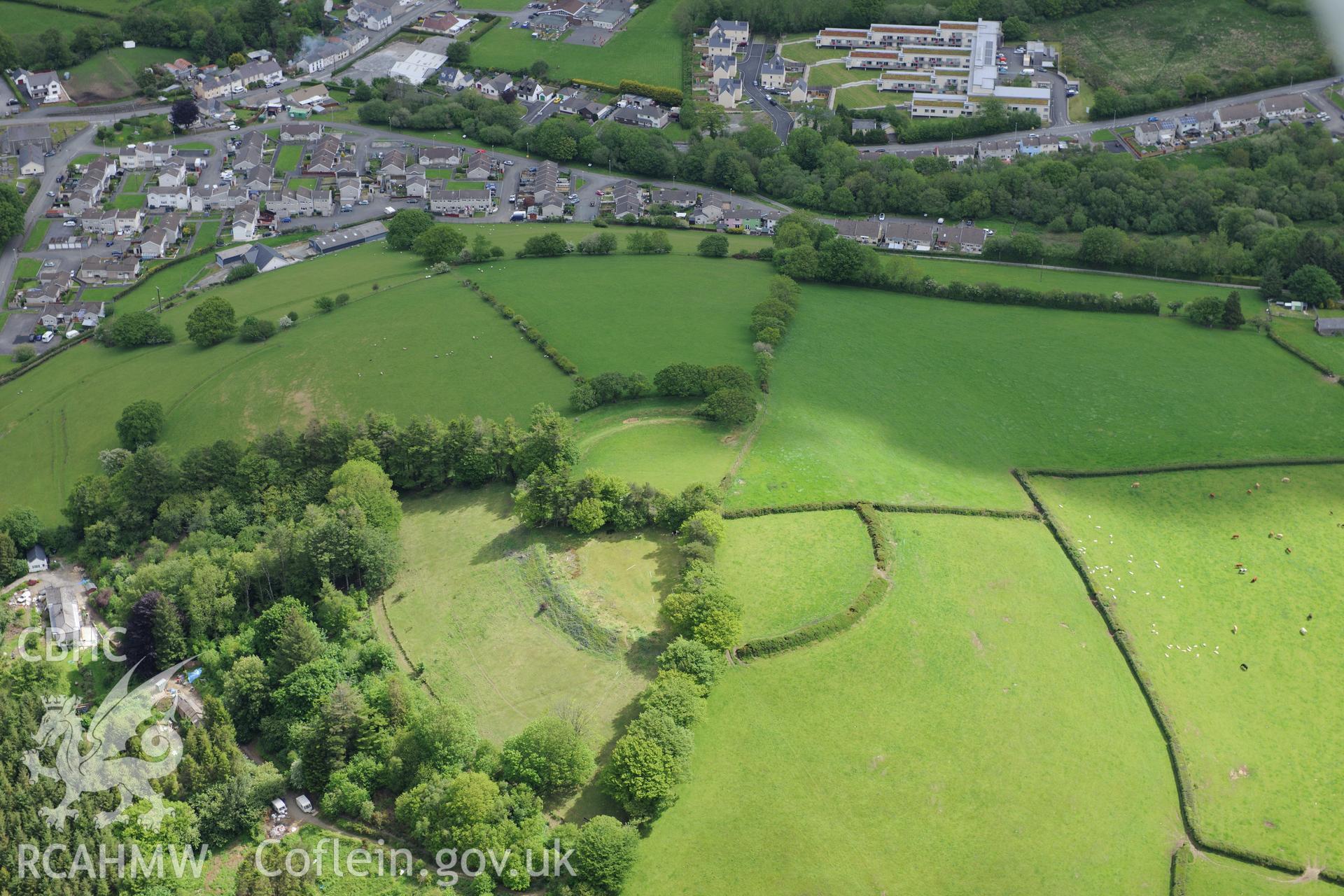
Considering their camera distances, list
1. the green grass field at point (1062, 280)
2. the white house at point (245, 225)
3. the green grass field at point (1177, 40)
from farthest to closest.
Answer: the green grass field at point (1177, 40) < the white house at point (245, 225) < the green grass field at point (1062, 280)

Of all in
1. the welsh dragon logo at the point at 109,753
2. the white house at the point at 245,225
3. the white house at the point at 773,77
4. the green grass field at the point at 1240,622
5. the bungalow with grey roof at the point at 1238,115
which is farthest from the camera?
the white house at the point at 773,77

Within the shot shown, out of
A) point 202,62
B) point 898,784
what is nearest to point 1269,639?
point 898,784

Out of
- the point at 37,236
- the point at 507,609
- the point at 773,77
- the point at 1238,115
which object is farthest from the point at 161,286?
the point at 1238,115

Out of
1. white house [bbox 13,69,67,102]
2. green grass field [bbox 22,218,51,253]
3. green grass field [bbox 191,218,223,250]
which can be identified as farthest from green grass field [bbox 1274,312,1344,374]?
white house [bbox 13,69,67,102]

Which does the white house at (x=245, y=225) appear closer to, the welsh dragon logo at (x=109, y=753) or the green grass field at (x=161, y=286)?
the green grass field at (x=161, y=286)

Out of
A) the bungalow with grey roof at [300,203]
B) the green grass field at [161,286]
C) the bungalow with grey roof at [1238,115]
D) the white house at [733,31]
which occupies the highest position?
the white house at [733,31]

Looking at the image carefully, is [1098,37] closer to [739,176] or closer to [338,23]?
[739,176]

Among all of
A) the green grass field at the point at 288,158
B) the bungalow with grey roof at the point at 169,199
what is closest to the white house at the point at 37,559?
the bungalow with grey roof at the point at 169,199
